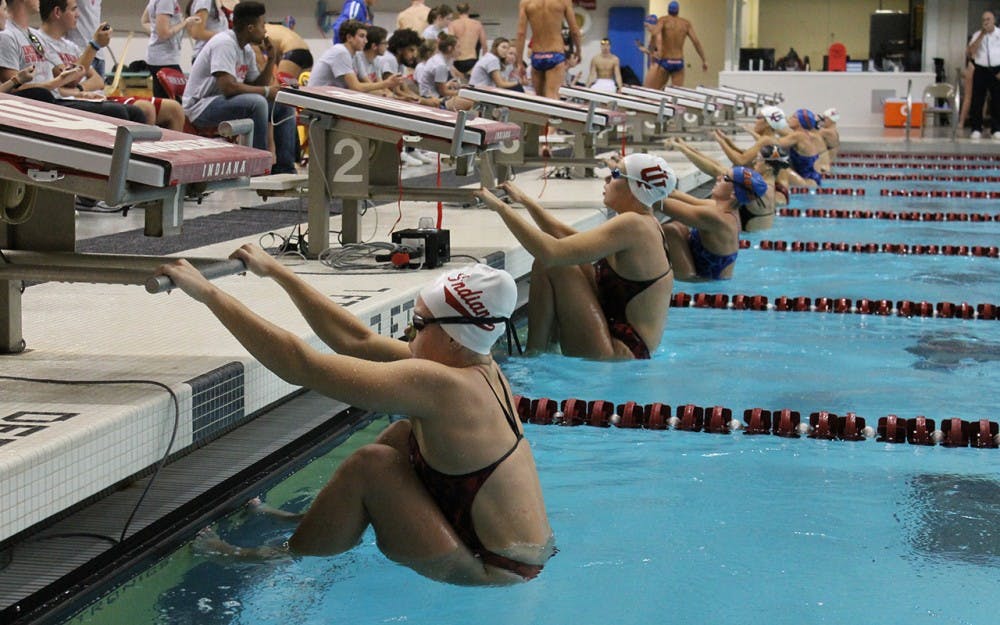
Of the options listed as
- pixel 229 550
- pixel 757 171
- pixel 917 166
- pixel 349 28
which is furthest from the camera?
pixel 917 166

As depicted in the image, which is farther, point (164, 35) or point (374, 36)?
point (374, 36)

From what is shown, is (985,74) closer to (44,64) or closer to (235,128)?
→ (44,64)

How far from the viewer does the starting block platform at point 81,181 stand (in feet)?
10.3

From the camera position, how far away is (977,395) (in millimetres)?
5465

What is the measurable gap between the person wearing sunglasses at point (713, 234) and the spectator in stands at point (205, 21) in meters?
3.86

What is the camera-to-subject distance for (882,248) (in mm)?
9656

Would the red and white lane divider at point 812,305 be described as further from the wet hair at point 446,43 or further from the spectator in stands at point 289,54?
the wet hair at point 446,43

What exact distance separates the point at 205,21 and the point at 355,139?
4191mm

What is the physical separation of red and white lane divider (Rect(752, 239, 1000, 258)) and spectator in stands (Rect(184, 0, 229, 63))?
418 cm

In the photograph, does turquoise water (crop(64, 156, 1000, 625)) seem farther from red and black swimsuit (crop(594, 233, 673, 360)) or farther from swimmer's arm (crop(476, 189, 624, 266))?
swimmer's arm (crop(476, 189, 624, 266))

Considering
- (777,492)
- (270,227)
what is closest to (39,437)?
(777,492)

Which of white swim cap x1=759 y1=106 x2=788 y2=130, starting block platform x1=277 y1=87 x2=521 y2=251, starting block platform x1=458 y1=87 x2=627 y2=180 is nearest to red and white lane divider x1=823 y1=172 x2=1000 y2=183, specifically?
white swim cap x1=759 y1=106 x2=788 y2=130

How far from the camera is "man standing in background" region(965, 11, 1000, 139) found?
21344mm

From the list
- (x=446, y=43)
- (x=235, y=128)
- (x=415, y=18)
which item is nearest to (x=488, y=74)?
(x=446, y=43)
